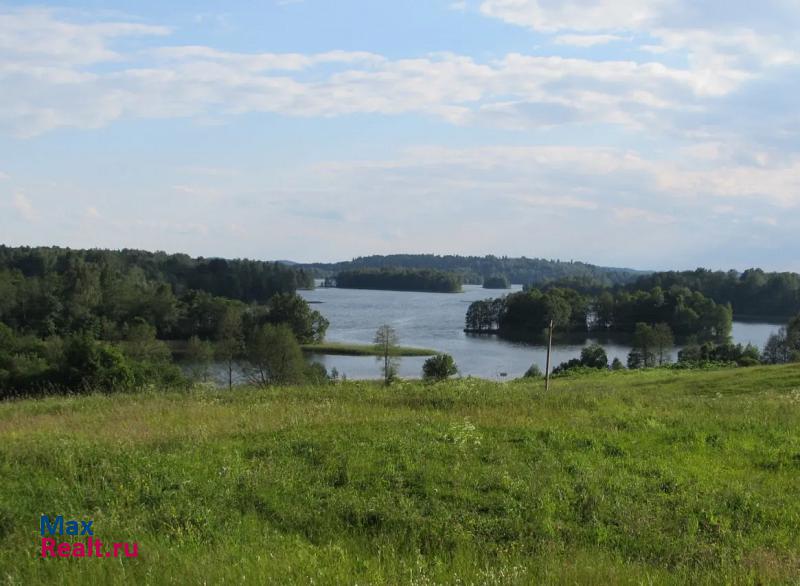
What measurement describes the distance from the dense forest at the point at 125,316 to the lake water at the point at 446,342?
776 cm

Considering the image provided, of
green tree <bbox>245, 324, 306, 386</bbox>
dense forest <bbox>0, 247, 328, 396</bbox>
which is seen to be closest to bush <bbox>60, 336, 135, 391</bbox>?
dense forest <bbox>0, 247, 328, 396</bbox>

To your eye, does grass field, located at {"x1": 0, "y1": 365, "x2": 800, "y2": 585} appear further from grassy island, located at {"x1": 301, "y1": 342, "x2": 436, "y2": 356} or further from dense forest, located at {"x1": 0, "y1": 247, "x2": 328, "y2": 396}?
grassy island, located at {"x1": 301, "y1": 342, "x2": 436, "y2": 356}

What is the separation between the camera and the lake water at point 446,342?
63156mm

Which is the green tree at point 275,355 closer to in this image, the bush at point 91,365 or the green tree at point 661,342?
A: the bush at point 91,365

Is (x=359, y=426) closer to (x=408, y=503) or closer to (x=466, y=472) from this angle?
(x=466, y=472)

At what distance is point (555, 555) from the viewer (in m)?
5.88

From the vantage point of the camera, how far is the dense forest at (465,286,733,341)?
327ft

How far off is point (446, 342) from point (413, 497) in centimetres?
7892

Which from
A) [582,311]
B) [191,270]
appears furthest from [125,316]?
[582,311]

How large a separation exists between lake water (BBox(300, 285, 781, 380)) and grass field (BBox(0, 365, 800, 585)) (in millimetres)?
32226

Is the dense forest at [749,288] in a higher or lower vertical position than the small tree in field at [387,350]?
higher

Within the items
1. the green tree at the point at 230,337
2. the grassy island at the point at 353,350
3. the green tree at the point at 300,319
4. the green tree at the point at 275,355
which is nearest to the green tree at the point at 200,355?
the green tree at the point at 230,337

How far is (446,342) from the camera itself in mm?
85938

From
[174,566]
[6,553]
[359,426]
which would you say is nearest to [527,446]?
[359,426]
